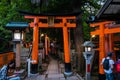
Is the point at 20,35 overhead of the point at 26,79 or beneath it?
overhead

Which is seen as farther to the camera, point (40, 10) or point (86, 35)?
point (86, 35)

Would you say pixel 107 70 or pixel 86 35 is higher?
pixel 86 35

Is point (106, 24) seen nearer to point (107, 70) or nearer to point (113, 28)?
point (113, 28)

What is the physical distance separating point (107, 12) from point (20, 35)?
29.7ft

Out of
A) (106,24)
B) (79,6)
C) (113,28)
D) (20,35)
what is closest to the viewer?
(113,28)

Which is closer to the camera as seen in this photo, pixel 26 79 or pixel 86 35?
pixel 26 79

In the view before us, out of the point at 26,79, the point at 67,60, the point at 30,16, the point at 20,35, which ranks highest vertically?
the point at 30,16

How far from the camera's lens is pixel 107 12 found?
1069cm

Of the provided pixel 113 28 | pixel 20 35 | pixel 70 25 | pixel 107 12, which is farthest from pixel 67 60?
pixel 107 12

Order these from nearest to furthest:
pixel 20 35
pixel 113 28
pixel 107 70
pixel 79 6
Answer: pixel 107 70 → pixel 113 28 → pixel 20 35 → pixel 79 6

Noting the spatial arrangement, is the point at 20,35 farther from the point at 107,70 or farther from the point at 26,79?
the point at 107,70

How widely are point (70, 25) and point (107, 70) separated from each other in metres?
6.65

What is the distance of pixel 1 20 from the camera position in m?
24.1

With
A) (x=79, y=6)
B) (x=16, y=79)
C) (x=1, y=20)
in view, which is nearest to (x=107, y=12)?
(x=16, y=79)
